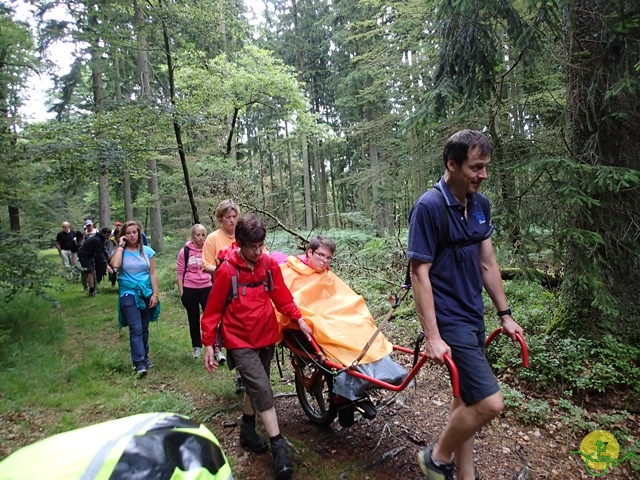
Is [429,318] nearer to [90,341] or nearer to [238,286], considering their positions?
[238,286]

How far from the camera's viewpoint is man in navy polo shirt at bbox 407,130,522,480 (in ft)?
7.57

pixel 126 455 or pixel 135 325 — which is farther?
pixel 135 325

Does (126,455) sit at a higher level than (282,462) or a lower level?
higher

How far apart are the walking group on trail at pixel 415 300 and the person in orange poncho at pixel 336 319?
1 cm

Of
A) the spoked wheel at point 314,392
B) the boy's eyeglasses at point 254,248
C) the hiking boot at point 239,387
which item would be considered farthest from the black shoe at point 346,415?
the hiking boot at point 239,387

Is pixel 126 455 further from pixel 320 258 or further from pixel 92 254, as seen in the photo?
pixel 92 254

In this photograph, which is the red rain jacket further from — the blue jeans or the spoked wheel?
the blue jeans

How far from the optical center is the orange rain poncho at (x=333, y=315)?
3.23 m

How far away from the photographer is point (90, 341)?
7.04 m

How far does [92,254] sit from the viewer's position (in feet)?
33.1

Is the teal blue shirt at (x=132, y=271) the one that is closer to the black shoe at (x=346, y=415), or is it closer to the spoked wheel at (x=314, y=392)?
the spoked wheel at (x=314, y=392)

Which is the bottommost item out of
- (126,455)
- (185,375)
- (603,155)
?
(185,375)

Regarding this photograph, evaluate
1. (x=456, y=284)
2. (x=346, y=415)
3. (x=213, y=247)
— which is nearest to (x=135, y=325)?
(x=213, y=247)

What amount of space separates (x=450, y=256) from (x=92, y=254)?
397 inches
